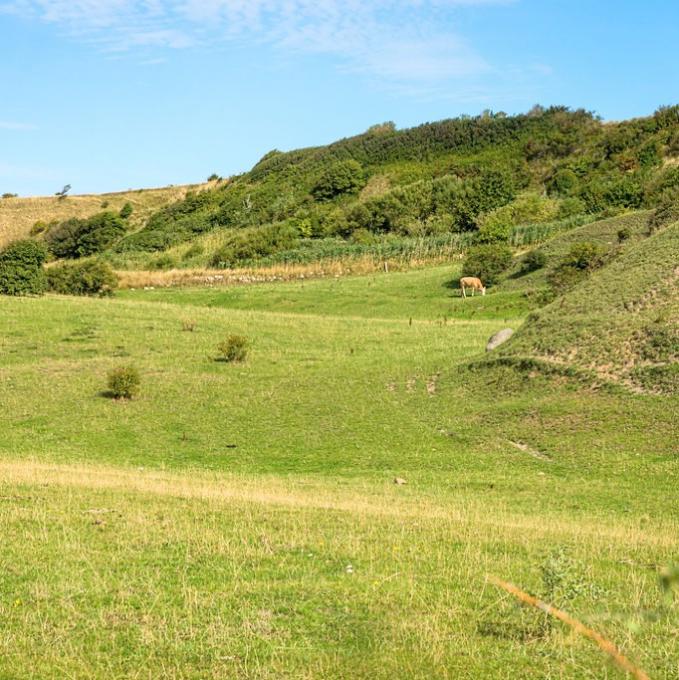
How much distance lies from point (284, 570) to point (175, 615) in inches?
83.7

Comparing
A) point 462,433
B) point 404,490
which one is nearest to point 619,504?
point 404,490

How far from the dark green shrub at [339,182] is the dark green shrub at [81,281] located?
61.5 metres

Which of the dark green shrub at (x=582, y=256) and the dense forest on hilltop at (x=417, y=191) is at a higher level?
the dense forest on hilltop at (x=417, y=191)

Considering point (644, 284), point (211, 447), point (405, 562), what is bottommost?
point (211, 447)

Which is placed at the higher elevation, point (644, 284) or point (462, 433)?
point (644, 284)

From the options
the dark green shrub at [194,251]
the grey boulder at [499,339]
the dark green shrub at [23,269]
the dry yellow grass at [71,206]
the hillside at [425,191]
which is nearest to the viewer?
the grey boulder at [499,339]

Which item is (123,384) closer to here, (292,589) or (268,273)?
(292,589)

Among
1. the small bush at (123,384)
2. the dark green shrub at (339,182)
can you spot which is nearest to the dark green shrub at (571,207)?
the dark green shrub at (339,182)

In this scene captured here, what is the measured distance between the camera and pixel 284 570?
411 inches

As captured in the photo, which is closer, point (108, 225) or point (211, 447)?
point (211, 447)

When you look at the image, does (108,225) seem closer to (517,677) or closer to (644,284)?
(644,284)

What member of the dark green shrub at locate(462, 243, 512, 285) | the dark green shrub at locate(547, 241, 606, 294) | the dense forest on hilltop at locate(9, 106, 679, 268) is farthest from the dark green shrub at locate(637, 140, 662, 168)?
the dark green shrub at locate(547, 241, 606, 294)

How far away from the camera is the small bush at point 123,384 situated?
3394 centimetres

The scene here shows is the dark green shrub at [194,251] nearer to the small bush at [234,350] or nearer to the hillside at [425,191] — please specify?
the hillside at [425,191]
